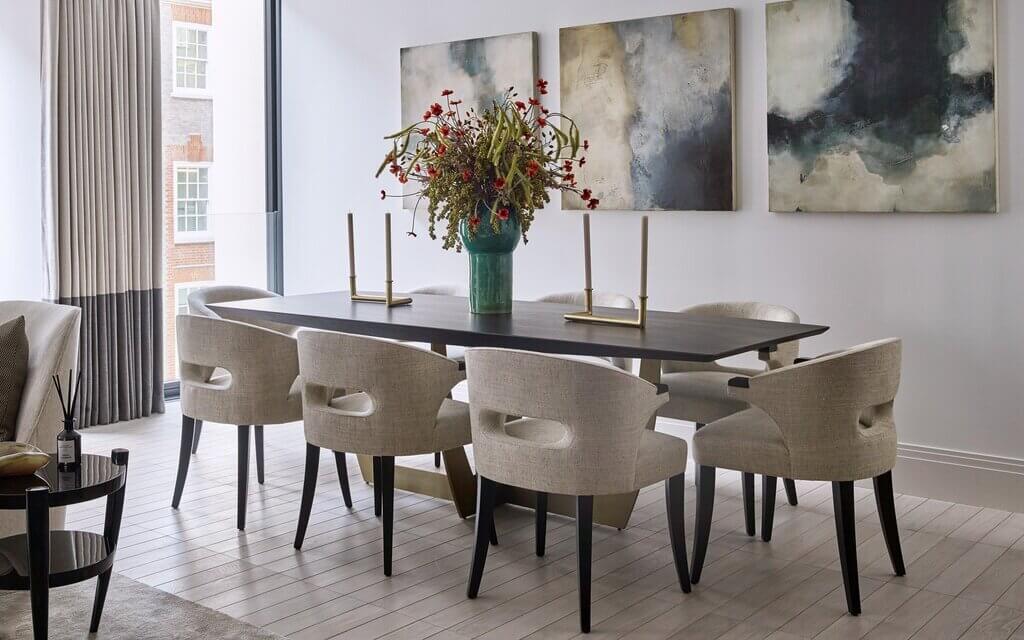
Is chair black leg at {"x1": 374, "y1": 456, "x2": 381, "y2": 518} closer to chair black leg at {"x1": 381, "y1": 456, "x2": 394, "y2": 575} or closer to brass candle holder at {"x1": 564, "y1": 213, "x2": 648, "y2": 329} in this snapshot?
chair black leg at {"x1": 381, "y1": 456, "x2": 394, "y2": 575}

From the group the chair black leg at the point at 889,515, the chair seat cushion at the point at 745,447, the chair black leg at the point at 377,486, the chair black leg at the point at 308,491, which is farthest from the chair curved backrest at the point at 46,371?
the chair black leg at the point at 889,515

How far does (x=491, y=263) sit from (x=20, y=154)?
298cm

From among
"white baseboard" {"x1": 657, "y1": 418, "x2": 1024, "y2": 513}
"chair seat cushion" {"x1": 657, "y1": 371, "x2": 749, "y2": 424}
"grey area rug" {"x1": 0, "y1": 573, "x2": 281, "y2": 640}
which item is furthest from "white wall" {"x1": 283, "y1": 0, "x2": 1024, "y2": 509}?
"grey area rug" {"x1": 0, "y1": 573, "x2": 281, "y2": 640}

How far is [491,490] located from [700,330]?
95cm

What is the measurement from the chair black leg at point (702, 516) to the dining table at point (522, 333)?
1.30 ft

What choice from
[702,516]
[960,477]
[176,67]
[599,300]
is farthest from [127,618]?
[176,67]

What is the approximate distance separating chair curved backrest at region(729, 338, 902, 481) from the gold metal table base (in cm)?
55

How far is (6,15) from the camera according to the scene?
5.56m

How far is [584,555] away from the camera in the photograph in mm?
3072

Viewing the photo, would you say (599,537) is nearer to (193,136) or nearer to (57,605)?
(57,605)

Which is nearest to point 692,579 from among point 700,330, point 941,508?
point 700,330

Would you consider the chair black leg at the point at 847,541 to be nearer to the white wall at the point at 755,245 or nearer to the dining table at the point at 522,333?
the dining table at the point at 522,333

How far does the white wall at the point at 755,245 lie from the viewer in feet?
14.2

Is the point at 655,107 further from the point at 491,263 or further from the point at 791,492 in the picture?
the point at 791,492
